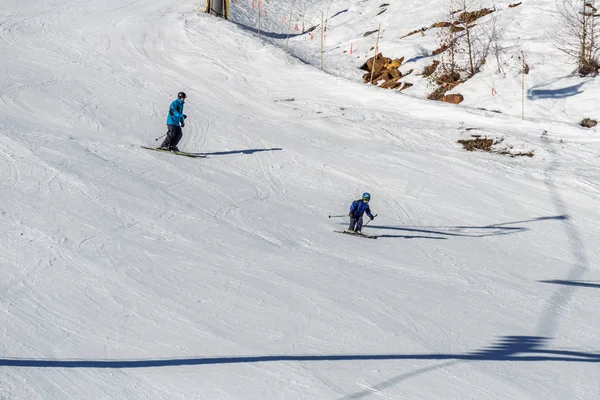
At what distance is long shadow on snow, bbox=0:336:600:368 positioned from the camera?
7.11 metres

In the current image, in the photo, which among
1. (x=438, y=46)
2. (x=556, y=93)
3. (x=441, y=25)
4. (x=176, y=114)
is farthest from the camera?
(x=441, y=25)

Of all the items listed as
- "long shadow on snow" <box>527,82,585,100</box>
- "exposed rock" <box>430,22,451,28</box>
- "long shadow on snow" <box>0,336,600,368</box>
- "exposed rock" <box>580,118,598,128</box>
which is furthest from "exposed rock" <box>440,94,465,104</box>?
"long shadow on snow" <box>0,336,600,368</box>

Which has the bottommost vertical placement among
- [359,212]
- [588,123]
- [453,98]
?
[359,212]

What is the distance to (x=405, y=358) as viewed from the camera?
8195mm

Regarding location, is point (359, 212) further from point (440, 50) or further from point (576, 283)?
point (440, 50)

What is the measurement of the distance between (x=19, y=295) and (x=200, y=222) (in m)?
4.30

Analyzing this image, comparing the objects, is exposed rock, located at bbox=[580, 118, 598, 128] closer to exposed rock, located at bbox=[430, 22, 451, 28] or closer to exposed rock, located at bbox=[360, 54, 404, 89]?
exposed rock, located at bbox=[360, 54, 404, 89]

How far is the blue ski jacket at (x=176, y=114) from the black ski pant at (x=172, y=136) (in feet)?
0.31

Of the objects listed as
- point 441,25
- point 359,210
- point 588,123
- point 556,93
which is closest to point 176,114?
point 359,210

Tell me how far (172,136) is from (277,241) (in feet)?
17.9

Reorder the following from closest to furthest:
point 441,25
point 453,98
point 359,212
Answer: point 359,212
point 453,98
point 441,25

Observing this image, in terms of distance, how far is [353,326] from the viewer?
899cm

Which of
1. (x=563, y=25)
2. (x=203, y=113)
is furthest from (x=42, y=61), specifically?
(x=563, y=25)

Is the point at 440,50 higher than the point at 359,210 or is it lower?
higher
